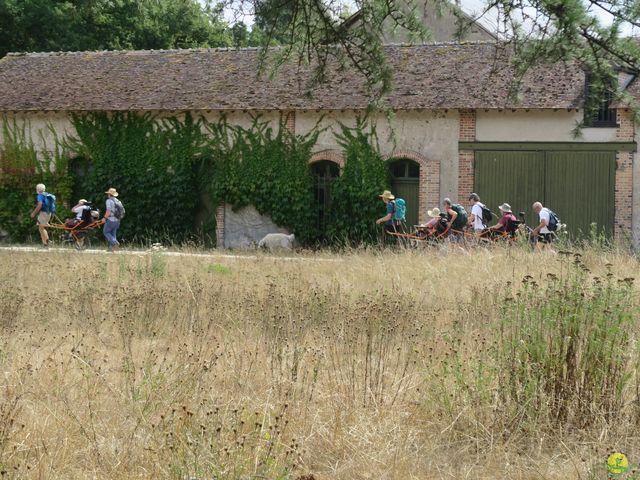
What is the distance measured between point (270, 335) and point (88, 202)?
1790cm

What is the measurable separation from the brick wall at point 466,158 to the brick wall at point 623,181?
3.35 metres

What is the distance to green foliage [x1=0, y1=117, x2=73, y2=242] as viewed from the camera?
86.0 ft

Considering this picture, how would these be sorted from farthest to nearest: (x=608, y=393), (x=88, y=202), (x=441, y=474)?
(x=88, y=202), (x=608, y=393), (x=441, y=474)

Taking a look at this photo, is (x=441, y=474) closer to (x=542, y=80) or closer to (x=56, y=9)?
(x=542, y=80)

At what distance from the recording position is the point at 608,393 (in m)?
5.71

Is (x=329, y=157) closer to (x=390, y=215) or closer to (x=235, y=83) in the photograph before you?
(x=235, y=83)

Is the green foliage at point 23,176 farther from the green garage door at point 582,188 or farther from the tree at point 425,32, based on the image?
the tree at point 425,32

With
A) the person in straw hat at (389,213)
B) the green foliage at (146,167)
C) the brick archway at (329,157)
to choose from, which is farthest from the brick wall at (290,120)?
the person in straw hat at (389,213)

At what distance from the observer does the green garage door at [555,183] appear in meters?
21.9

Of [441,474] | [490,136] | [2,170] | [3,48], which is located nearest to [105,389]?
[441,474]

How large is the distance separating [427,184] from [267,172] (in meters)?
4.23

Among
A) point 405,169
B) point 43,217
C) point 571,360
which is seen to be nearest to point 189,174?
point 43,217

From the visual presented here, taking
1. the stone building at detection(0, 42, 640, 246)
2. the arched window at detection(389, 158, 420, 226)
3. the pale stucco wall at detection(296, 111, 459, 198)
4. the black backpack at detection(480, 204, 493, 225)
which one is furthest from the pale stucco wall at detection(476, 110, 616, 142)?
the black backpack at detection(480, 204, 493, 225)

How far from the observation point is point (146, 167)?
2553 centimetres
